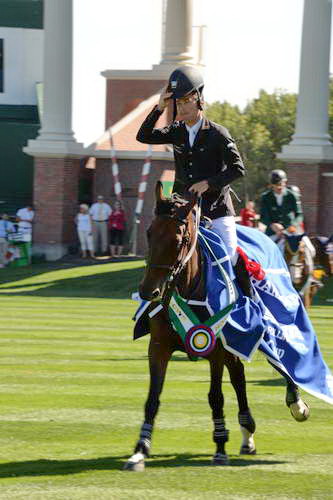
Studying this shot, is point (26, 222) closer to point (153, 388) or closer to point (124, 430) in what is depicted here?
point (124, 430)

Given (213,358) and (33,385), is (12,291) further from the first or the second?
(213,358)

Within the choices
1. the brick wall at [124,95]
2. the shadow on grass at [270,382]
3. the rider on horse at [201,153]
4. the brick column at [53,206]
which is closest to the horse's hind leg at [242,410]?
the rider on horse at [201,153]

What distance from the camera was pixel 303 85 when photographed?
124ft

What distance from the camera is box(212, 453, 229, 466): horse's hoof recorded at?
362 inches

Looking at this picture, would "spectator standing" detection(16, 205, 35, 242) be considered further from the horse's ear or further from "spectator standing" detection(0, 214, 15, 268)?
the horse's ear

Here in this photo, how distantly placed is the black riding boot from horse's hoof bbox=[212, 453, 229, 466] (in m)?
1.20

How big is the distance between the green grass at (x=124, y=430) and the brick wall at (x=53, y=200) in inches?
843

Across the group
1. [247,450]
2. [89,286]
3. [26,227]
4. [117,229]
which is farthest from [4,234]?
[247,450]

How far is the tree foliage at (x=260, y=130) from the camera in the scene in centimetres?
10894

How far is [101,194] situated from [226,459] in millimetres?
33393

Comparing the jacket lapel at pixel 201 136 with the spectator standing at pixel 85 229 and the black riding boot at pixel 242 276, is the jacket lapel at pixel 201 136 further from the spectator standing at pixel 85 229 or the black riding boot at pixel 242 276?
the spectator standing at pixel 85 229

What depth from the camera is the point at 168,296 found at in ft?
28.9

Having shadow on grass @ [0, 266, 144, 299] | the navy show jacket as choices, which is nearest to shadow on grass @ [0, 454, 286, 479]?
the navy show jacket

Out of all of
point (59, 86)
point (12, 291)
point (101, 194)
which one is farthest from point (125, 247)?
point (12, 291)
